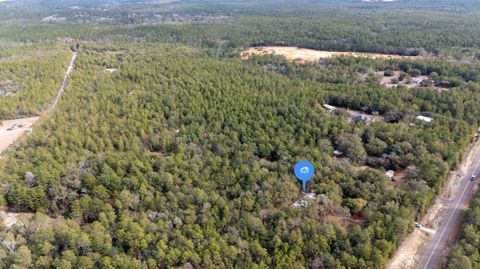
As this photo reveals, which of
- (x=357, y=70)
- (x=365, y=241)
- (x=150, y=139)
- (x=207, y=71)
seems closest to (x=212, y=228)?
(x=365, y=241)

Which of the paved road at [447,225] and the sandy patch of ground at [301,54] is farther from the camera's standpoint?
the sandy patch of ground at [301,54]

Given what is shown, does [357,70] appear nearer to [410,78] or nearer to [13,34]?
[410,78]

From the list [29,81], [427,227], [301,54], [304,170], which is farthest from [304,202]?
[301,54]

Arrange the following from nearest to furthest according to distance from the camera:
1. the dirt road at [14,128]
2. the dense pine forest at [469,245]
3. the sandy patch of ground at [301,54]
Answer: the dense pine forest at [469,245] → the dirt road at [14,128] → the sandy patch of ground at [301,54]

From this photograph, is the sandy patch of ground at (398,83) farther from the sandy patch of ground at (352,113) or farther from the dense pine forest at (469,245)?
the dense pine forest at (469,245)

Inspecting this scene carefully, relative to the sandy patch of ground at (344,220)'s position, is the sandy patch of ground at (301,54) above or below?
above

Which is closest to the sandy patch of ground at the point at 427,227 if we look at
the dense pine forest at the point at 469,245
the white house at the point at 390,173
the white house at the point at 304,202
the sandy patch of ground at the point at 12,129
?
the dense pine forest at the point at 469,245
